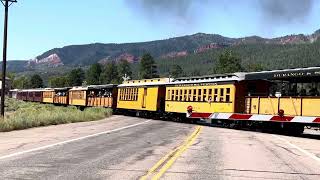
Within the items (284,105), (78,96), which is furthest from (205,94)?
(78,96)

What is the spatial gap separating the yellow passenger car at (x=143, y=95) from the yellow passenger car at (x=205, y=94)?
6.43ft

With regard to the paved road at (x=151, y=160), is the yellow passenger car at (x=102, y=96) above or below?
above

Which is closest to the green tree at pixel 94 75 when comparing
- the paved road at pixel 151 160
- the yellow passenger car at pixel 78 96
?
the yellow passenger car at pixel 78 96

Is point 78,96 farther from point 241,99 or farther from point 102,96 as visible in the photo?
point 241,99

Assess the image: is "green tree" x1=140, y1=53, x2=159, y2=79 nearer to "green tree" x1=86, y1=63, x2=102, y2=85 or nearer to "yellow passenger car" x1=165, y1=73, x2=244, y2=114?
"green tree" x1=86, y1=63, x2=102, y2=85

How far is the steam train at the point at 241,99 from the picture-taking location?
23.9 metres

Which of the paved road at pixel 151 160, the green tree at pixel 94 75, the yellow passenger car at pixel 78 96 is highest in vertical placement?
the green tree at pixel 94 75

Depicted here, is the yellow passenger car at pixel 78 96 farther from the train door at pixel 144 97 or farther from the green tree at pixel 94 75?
the green tree at pixel 94 75

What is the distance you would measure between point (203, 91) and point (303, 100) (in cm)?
903

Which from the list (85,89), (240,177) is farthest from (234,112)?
(85,89)

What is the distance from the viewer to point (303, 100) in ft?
78.4

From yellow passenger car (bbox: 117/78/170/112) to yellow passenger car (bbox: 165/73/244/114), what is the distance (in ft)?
6.43

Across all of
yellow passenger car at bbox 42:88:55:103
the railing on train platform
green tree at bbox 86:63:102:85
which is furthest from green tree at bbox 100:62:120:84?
the railing on train platform

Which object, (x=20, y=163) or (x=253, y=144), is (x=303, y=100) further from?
(x=20, y=163)
